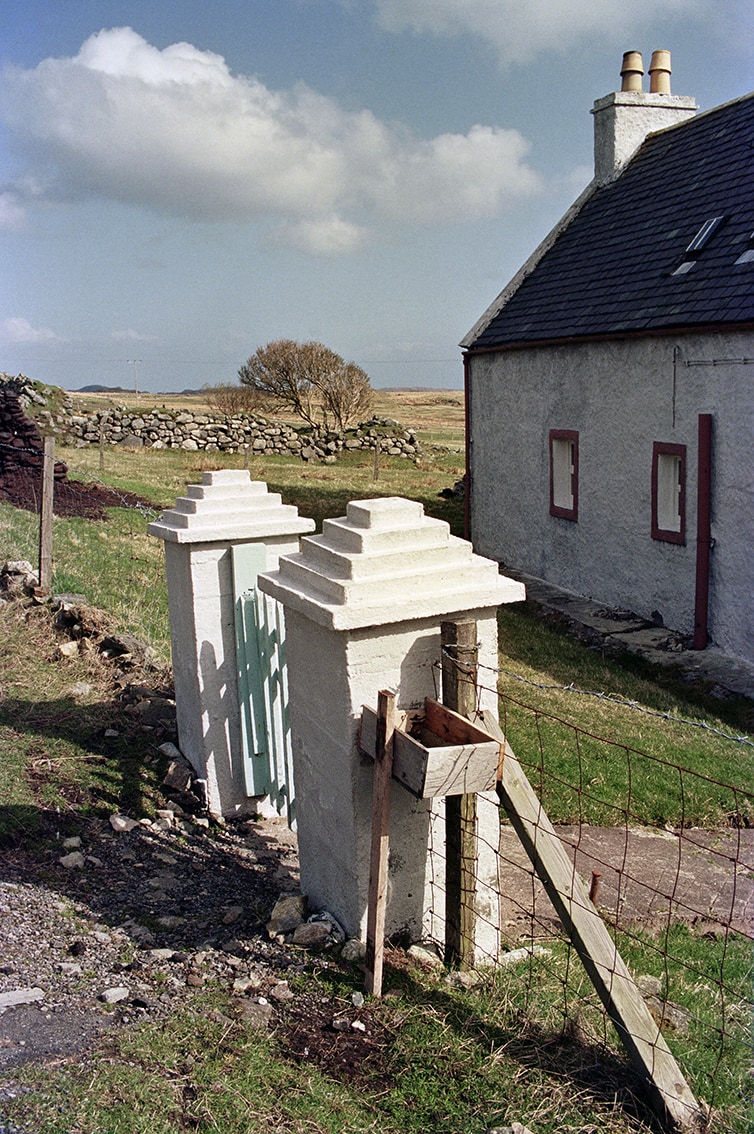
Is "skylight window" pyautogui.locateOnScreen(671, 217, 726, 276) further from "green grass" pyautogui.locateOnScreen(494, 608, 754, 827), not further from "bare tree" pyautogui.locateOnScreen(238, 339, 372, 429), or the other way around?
"bare tree" pyautogui.locateOnScreen(238, 339, 372, 429)

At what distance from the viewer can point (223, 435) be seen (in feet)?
113

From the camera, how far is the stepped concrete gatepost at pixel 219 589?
5.79m

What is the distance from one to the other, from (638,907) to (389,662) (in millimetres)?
2753

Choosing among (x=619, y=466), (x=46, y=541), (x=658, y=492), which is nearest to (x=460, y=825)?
(x=46, y=541)

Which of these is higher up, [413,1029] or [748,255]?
[748,255]

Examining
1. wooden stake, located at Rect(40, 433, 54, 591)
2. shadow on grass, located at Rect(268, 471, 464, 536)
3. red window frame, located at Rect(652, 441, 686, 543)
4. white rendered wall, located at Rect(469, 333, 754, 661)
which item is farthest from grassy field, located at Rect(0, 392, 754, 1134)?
shadow on grass, located at Rect(268, 471, 464, 536)

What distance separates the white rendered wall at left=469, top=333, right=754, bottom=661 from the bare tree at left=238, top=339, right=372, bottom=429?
20506 millimetres

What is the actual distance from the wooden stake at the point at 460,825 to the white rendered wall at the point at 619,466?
8.64m

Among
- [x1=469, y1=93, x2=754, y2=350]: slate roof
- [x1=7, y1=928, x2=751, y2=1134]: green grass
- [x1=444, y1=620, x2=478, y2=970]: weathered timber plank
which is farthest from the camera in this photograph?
[x1=469, y1=93, x2=754, y2=350]: slate roof

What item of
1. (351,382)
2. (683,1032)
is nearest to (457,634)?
(683,1032)

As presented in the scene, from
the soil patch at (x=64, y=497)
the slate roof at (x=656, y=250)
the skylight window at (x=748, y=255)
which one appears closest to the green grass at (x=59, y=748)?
the soil patch at (x=64, y=497)

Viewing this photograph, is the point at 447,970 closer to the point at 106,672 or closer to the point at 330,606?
the point at 330,606

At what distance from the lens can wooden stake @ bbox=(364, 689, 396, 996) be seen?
11.1ft

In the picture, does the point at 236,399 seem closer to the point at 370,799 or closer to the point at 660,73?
the point at 660,73
